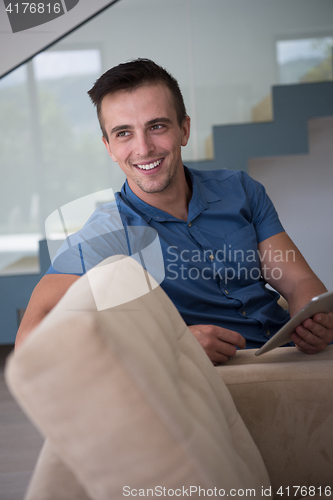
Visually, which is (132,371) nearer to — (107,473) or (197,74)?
(107,473)

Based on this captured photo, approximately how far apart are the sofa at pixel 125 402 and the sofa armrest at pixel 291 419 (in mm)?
61

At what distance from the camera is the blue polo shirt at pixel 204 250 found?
1.12 meters

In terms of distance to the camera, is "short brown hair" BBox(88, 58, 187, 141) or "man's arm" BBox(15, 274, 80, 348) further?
"short brown hair" BBox(88, 58, 187, 141)

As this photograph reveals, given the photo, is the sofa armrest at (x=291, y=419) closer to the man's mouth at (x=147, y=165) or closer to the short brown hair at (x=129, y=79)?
the man's mouth at (x=147, y=165)

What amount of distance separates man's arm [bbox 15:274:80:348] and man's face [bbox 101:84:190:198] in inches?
15.8

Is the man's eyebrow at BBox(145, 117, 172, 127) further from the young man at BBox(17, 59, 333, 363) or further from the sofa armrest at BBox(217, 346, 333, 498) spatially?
the sofa armrest at BBox(217, 346, 333, 498)

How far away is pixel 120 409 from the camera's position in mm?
429

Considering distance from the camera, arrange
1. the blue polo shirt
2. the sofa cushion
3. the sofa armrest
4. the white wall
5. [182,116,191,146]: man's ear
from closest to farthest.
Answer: the sofa cushion < the sofa armrest < the blue polo shirt < [182,116,191,146]: man's ear < the white wall

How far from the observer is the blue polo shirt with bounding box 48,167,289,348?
1120mm

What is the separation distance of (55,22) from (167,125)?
4.82 feet

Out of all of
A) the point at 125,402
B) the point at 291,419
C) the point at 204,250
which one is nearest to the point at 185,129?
the point at 204,250

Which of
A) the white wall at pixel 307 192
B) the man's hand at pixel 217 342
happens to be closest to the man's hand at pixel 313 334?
Result: the man's hand at pixel 217 342

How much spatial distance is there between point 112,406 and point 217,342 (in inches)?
20.5

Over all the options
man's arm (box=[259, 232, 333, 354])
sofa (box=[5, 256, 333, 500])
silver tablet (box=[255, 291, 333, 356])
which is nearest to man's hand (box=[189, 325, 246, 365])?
silver tablet (box=[255, 291, 333, 356])
